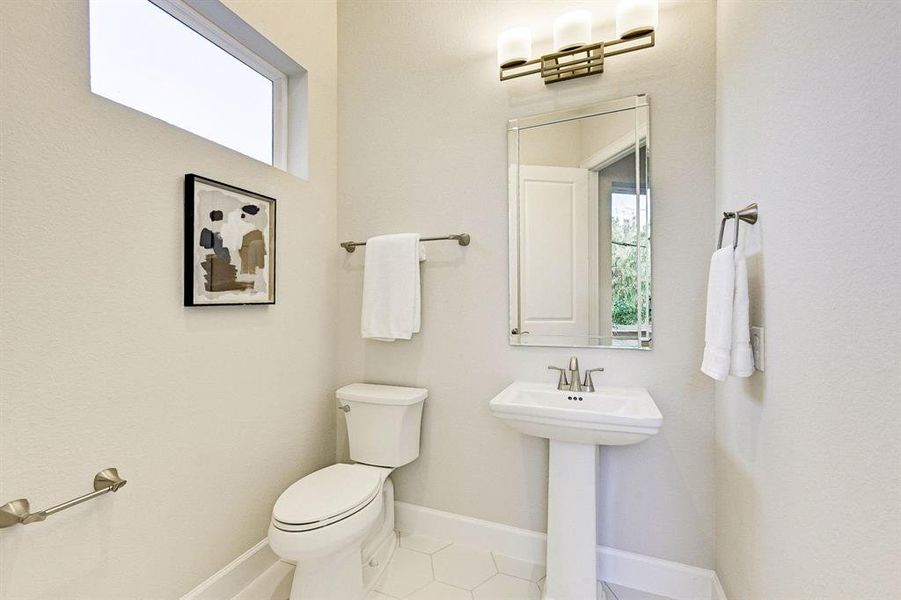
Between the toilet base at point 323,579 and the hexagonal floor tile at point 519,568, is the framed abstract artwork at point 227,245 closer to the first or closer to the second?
the toilet base at point 323,579

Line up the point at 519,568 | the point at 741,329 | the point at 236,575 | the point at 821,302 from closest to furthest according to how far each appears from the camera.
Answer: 1. the point at 821,302
2. the point at 741,329
3. the point at 236,575
4. the point at 519,568

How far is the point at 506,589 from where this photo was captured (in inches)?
63.6

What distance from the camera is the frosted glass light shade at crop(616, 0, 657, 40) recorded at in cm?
150

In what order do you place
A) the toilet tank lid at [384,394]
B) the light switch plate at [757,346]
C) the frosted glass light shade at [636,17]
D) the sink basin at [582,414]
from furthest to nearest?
the toilet tank lid at [384,394] → the frosted glass light shade at [636,17] → the sink basin at [582,414] → the light switch plate at [757,346]

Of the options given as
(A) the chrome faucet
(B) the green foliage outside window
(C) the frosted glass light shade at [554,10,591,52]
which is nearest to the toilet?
(A) the chrome faucet

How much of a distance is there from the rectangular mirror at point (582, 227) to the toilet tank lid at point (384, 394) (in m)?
0.52

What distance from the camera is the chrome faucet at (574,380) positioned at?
1.63 m

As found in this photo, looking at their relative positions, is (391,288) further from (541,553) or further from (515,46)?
(541,553)

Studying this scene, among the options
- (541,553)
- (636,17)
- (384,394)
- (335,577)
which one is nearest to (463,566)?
(541,553)

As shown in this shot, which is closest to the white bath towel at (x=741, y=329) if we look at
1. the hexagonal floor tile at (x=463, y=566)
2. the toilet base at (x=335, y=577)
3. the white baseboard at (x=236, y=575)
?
the hexagonal floor tile at (x=463, y=566)

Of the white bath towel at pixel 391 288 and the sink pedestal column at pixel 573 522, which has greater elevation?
Answer: the white bath towel at pixel 391 288

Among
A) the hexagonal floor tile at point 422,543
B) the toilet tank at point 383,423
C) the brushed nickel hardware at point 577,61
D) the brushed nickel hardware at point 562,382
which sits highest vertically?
the brushed nickel hardware at point 577,61

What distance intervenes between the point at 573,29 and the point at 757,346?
4.48ft

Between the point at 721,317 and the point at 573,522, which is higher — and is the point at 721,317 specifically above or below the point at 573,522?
above
